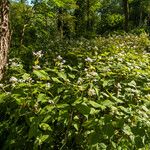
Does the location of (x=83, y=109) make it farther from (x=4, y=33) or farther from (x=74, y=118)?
(x=4, y=33)

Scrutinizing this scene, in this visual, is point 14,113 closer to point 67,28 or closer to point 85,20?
point 67,28

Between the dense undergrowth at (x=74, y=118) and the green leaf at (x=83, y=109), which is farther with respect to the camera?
the dense undergrowth at (x=74, y=118)

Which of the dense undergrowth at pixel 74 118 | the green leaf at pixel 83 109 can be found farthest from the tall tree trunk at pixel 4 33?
the green leaf at pixel 83 109

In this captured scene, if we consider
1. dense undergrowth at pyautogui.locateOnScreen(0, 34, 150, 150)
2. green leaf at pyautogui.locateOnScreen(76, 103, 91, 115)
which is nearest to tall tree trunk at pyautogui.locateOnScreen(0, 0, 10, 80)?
dense undergrowth at pyautogui.locateOnScreen(0, 34, 150, 150)

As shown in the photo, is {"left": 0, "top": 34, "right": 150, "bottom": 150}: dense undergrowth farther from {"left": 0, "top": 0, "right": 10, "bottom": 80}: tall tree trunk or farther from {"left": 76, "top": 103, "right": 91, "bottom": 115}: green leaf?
{"left": 0, "top": 0, "right": 10, "bottom": 80}: tall tree trunk

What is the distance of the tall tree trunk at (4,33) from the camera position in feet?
19.1

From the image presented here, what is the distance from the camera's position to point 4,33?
19.3 ft

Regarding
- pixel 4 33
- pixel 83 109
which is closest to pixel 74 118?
pixel 83 109

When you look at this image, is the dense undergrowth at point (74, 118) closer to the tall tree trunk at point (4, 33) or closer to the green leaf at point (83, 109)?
the green leaf at point (83, 109)

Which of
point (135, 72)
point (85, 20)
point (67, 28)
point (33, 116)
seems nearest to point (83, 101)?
point (33, 116)

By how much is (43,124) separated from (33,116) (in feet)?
0.65

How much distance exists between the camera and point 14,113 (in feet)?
13.1

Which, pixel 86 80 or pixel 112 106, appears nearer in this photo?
pixel 112 106

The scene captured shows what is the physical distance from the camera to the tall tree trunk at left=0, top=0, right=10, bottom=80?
5820 mm
